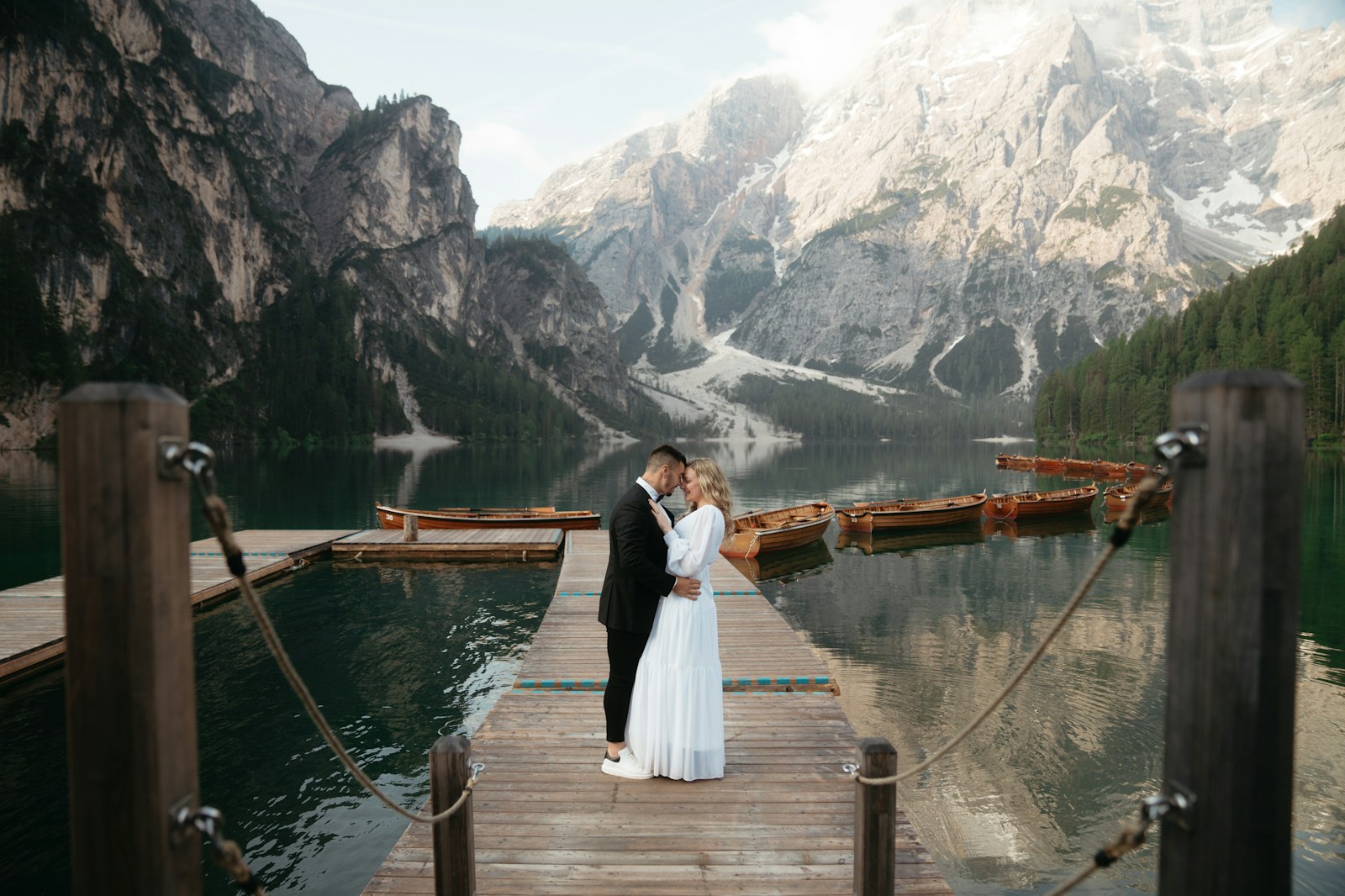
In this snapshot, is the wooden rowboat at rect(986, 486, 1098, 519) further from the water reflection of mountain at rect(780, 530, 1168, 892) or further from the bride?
the bride

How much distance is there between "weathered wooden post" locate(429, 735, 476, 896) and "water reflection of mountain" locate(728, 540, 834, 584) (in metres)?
21.1

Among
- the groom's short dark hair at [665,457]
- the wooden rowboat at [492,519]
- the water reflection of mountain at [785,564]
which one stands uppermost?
the groom's short dark hair at [665,457]

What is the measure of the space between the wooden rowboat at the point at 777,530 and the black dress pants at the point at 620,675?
743 inches

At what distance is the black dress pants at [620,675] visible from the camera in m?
6.91

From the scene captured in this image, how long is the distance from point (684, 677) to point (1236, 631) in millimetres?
4579

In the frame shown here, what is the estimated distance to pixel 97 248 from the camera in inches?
4124

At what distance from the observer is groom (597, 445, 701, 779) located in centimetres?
666

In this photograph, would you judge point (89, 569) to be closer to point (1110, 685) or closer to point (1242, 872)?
point (1242, 872)

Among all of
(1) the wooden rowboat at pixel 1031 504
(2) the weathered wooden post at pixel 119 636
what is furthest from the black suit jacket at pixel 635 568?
(1) the wooden rowboat at pixel 1031 504

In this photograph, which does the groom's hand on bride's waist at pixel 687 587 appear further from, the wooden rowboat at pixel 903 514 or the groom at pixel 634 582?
the wooden rowboat at pixel 903 514

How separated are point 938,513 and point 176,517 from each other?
125 feet

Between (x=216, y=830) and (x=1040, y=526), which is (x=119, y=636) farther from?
(x=1040, y=526)

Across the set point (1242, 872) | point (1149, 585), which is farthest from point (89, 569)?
point (1149, 585)

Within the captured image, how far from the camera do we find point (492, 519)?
31562 mm
